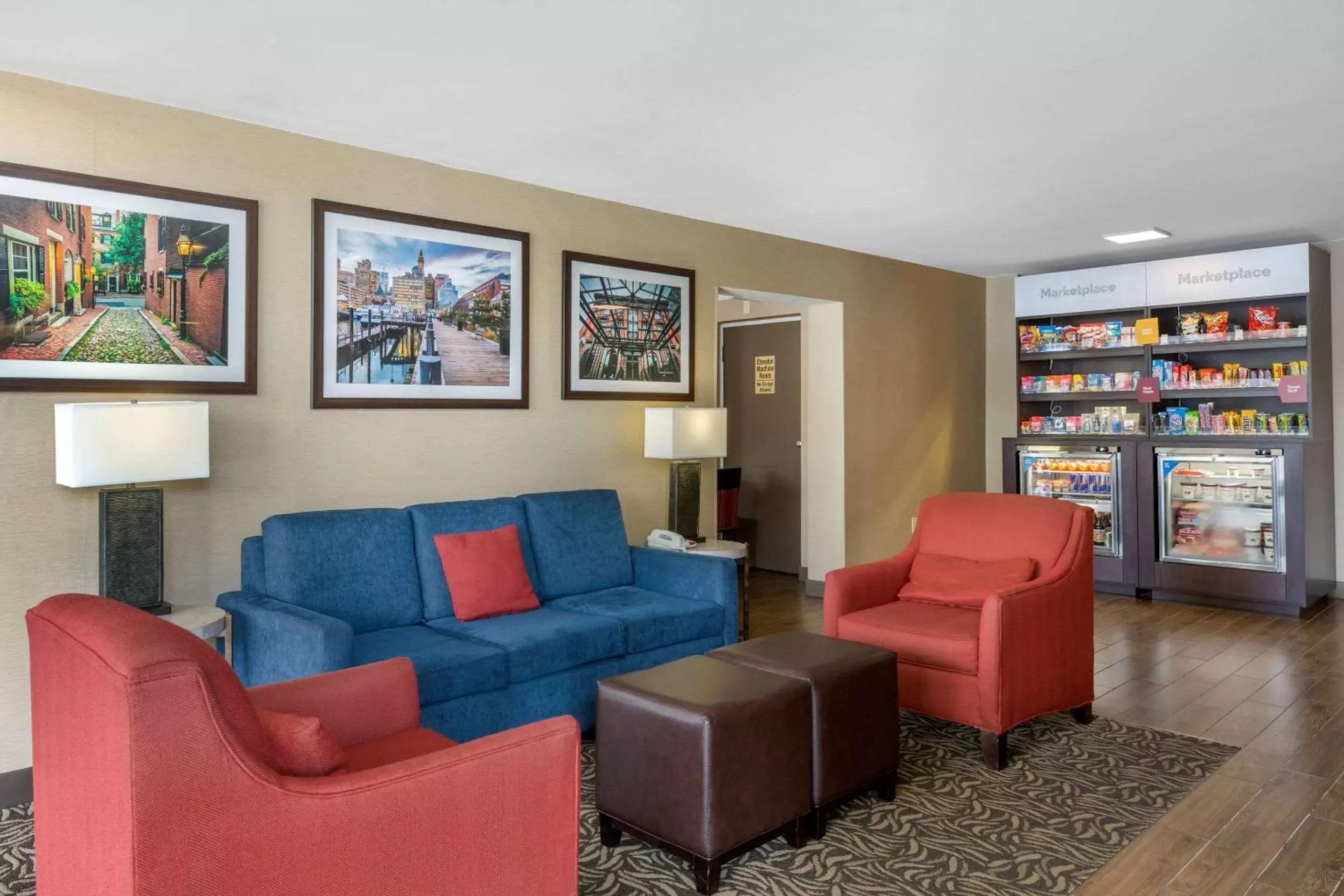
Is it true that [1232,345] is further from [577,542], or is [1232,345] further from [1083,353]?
[577,542]

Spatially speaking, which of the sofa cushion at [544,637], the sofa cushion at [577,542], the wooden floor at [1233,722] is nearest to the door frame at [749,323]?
the wooden floor at [1233,722]

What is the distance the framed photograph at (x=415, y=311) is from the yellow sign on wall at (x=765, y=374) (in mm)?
3086

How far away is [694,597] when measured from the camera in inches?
165

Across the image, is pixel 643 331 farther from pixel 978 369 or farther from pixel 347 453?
pixel 978 369

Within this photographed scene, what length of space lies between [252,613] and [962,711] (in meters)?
2.61

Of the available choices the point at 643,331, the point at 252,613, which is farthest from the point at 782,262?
the point at 252,613

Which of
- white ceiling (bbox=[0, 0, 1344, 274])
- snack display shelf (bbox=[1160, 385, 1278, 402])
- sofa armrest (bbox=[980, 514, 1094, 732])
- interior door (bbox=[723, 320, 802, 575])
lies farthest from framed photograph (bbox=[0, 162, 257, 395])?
snack display shelf (bbox=[1160, 385, 1278, 402])

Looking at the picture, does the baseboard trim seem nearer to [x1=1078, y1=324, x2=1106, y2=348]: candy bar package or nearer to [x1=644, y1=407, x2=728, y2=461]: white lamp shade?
[x1=644, y1=407, x2=728, y2=461]: white lamp shade

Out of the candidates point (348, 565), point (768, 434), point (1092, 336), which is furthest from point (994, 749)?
point (1092, 336)

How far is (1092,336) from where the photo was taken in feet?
22.9

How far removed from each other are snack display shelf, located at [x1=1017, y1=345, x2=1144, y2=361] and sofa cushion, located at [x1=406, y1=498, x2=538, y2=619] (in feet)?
15.8

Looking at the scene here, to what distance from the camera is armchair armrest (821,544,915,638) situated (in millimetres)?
3873

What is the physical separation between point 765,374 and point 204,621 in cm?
499

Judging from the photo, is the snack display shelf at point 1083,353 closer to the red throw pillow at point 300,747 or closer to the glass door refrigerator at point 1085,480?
the glass door refrigerator at point 1085,480
